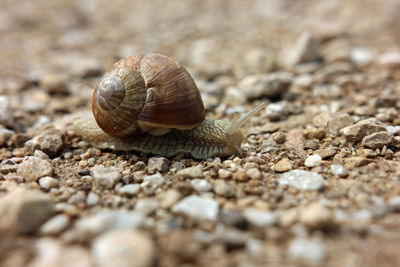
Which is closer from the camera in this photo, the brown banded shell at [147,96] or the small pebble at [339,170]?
the small pebble at [339,170]

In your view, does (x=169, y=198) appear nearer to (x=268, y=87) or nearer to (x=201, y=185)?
(x=201, y=185)

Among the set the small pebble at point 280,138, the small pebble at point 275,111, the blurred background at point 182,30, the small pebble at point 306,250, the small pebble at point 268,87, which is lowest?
the small pebble at point 306,250

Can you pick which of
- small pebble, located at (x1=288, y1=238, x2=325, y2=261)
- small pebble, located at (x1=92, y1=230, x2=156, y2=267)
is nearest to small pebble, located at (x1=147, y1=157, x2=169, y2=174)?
small pebble, located at (x1=92, y1=230, x2=156, y2=267)

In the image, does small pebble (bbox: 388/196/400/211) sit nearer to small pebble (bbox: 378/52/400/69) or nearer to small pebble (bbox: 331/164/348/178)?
small pebble (bbox: 331/164/348/178)

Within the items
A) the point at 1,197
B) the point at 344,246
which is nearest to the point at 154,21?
the point at 1,197

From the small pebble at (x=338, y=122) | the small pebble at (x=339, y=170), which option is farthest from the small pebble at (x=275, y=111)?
the small pebble at (x=339, y=170)

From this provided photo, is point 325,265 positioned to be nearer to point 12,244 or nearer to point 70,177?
point 12,244

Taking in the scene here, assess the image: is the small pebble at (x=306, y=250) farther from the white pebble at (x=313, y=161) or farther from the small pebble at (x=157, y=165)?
the small pebble at (x=157, y=165)
